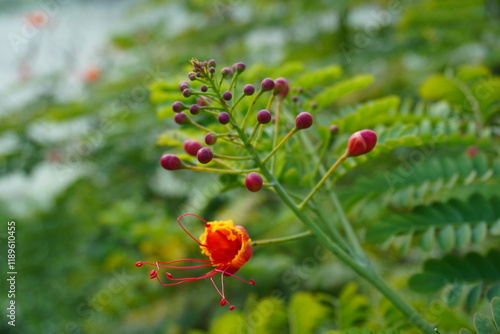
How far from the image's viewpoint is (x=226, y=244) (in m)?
0.74

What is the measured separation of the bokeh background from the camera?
85.7 inches

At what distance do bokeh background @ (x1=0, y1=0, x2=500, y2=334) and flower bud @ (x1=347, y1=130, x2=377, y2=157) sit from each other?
0.93m

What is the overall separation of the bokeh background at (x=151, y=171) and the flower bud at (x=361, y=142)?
3.06ft

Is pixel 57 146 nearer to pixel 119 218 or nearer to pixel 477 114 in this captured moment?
pixel 119 218

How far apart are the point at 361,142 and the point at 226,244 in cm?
24

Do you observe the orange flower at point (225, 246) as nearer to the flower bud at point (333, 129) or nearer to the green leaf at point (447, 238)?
the flower bud at point (333, 129)

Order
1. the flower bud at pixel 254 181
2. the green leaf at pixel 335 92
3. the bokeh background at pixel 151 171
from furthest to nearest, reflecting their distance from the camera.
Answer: the bokeh background at pixel 151 171
the green leaf at pixel 335 92
the flower bud at pixel 254 181

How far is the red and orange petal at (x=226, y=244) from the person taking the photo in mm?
728

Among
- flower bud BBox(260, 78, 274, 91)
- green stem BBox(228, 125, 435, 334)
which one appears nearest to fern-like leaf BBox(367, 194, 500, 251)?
green stem BBox(228, 125, 435, 334)

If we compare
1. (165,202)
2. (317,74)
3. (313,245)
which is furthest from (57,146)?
(317,74)

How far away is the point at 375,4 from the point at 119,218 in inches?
84.4

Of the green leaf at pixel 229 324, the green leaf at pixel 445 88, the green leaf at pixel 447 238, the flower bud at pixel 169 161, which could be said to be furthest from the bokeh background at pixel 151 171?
the flower bud at pixel 169 161

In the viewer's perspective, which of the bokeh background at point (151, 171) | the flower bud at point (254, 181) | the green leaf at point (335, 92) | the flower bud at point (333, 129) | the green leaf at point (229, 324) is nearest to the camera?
the flower bud at point (254, 181)

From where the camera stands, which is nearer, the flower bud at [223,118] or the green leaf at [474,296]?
the flower bud at [223,118]
